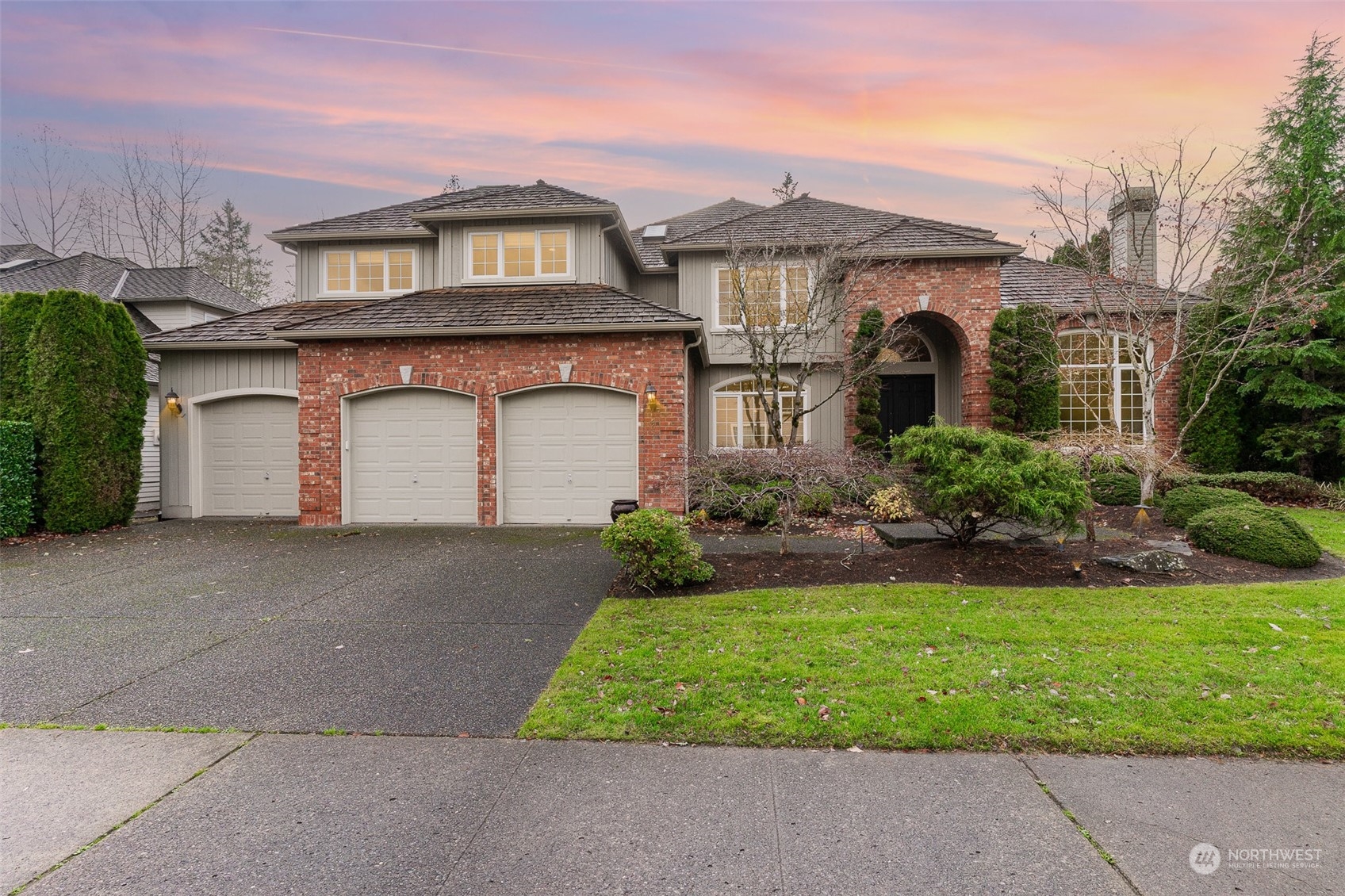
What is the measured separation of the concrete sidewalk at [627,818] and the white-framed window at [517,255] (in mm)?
→ 11068

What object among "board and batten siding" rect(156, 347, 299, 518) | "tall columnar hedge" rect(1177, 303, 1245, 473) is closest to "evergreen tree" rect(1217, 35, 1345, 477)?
"tall columnar hedge" rect(1177, 303, 1245, 473)

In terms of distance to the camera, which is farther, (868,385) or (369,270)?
(369,270)

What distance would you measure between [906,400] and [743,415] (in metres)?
4.62

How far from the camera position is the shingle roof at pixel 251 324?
41.9 ft

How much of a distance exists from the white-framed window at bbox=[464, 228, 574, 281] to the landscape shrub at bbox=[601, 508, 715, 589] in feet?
26.8

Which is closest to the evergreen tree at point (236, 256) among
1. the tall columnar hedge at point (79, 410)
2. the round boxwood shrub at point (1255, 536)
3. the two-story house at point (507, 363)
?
the two-story house at point (507, 363)

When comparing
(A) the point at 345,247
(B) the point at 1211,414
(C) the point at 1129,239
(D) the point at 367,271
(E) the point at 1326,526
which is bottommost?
(E) the point at 1326,526

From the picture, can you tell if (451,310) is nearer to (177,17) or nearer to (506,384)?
(506,384)

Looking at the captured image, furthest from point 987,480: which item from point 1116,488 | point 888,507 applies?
point 1116,488

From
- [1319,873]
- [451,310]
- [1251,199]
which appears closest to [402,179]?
[451,310]

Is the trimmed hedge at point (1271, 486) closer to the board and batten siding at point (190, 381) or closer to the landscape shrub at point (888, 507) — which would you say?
the landscape shrub at point (888, 507)

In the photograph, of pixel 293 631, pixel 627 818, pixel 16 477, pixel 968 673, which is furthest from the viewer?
pixel 16 477

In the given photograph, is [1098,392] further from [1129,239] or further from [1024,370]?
[1129,239]

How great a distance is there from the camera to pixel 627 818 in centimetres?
286
